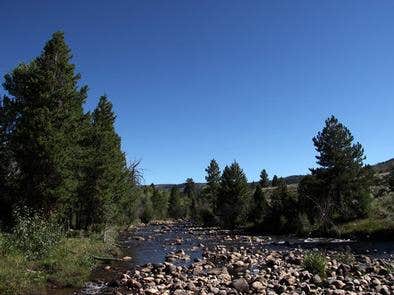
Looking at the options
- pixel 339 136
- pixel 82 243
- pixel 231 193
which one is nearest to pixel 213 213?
pixel 231 193

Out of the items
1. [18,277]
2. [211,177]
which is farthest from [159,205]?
[18,277]

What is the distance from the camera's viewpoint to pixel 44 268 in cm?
2605

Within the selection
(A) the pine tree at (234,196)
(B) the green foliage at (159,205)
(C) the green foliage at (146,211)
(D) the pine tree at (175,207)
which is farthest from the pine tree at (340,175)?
(D) the pine tree at (175,207)

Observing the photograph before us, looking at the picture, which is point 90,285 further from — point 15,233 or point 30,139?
point 30,139

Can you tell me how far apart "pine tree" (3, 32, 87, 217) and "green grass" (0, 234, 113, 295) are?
4.40 meters

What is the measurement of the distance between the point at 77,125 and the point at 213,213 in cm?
6525

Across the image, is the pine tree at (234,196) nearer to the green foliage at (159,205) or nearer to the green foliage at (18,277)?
the green foliage at (159,205)

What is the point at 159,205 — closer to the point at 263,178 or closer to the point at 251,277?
the point at 263,178

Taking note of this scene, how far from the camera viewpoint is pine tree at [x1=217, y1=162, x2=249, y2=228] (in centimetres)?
8881

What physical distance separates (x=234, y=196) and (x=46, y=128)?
5861 cm

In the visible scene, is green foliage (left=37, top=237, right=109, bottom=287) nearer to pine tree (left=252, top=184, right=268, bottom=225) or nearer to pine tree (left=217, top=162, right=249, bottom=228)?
pine tree (left=252, top=184, right=268, bottom=225)

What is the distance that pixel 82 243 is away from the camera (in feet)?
119

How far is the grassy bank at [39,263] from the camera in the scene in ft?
72.2

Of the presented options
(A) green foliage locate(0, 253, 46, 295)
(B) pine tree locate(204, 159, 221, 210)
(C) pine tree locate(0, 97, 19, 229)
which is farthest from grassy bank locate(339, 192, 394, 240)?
(B) pine tree locate(204, 159, 221, 210)
